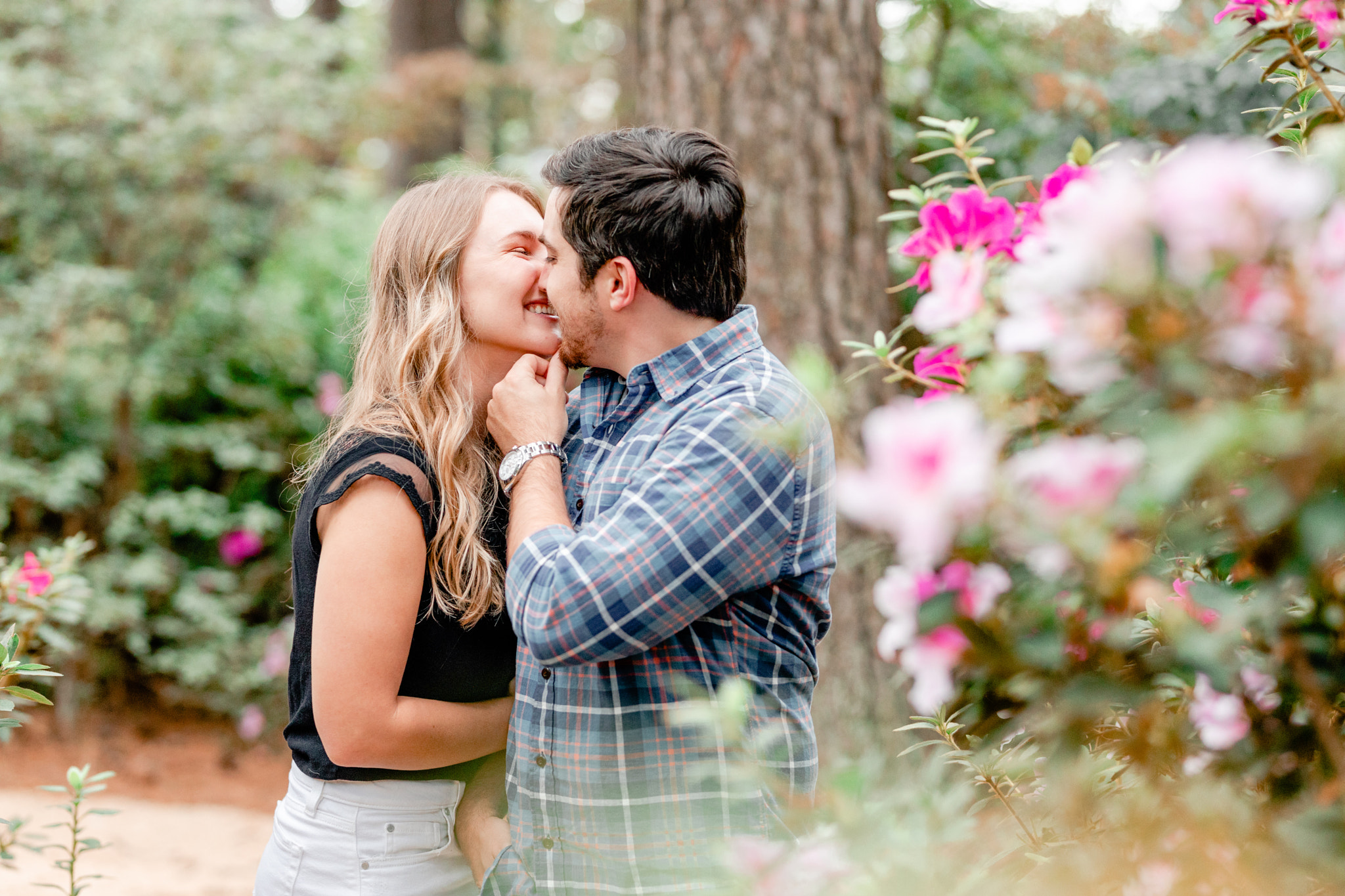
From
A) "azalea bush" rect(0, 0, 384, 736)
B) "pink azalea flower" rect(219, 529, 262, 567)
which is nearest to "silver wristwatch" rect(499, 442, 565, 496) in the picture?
"azalea bush" rect(0, 0, 384, 736)

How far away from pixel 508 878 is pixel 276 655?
395cm

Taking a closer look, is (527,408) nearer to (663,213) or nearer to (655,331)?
(655,331)

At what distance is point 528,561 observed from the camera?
5.00 feet

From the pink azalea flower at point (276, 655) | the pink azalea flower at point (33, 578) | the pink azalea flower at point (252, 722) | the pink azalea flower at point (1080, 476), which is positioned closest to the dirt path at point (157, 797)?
the pink azalea flower at point (252, 722)

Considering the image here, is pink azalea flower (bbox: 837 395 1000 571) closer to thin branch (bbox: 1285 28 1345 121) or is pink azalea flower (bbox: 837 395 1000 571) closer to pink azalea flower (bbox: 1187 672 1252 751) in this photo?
pink azalea flower (bbox: 1187 672 1252 751)

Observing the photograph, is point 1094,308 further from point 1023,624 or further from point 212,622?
point 212,622

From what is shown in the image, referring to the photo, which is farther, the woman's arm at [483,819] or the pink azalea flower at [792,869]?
the woman's arm at [483,819]

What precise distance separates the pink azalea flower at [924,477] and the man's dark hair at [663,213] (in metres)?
1.09

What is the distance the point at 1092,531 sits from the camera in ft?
2.29

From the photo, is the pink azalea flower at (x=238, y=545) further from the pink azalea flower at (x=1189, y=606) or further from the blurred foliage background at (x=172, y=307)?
the pink azalea flower at (x=1189, y=606)

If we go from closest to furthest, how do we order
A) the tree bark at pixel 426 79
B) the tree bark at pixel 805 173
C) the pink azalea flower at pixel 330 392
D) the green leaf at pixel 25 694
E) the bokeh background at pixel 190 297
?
the green leaf at pixel 25 694
the tree bark at pixel 805 173
the bokeh background at pixel 190 297
the pink azalea flower at pixel 330 392
the tree bark at pixel 426 79

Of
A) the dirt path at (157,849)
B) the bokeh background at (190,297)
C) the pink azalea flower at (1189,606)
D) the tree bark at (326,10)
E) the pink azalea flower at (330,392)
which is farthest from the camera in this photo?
the tree bark at (326,10)

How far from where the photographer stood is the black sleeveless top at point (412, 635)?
1.75 meters

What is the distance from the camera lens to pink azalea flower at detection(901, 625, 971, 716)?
0.81m
